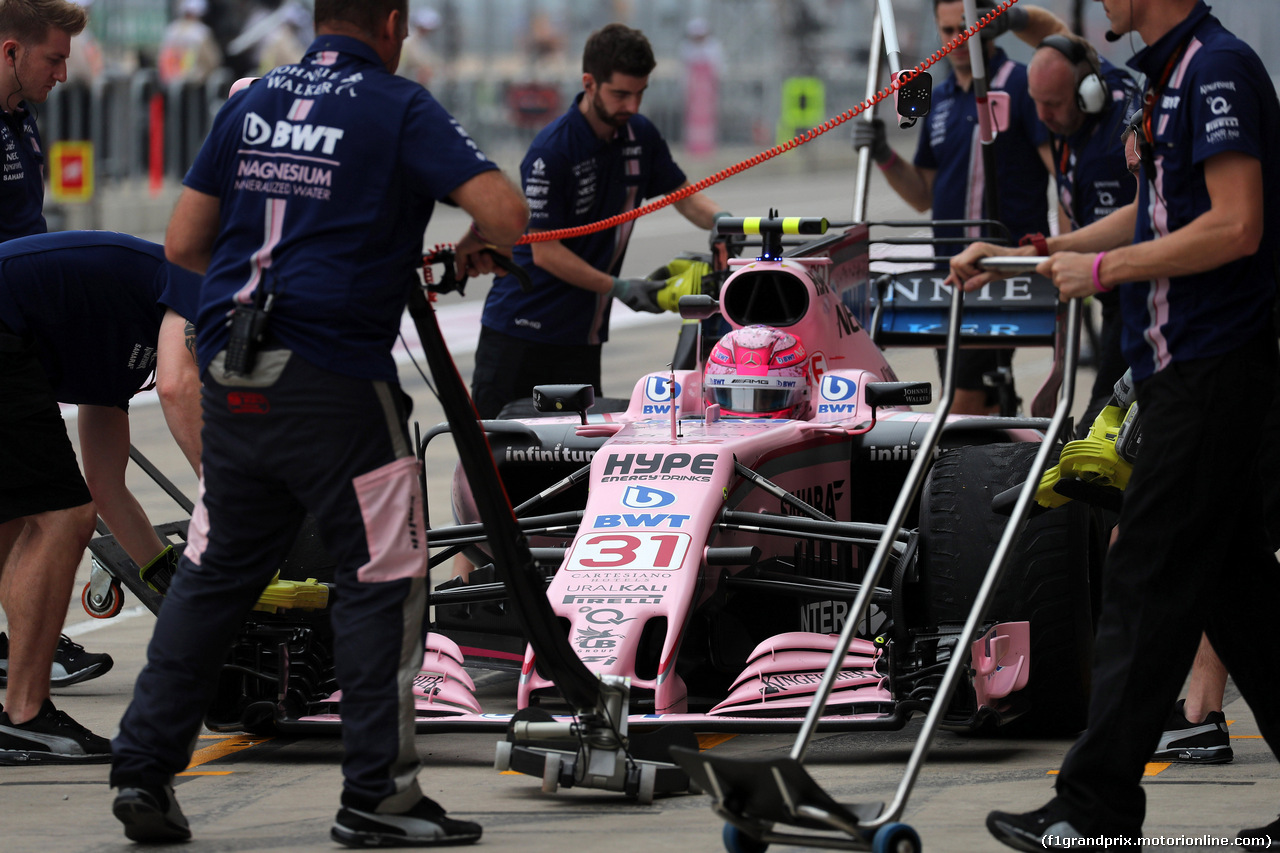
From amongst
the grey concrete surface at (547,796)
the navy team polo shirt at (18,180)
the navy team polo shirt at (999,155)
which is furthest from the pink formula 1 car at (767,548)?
the navy team polo shirt at (999,155)

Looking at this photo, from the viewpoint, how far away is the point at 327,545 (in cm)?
432

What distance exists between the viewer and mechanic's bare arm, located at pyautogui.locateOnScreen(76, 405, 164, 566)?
607cm

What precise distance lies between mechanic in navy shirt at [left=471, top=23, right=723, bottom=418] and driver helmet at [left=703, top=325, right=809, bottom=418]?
3.96ft

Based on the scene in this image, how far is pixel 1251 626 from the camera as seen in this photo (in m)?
4.08

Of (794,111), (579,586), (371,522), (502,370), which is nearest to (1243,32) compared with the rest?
(502,370)

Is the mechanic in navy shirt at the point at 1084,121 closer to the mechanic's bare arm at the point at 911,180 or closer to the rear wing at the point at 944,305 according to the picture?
the rear wing at the point at 944,305

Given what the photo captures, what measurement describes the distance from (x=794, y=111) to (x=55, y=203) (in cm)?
1477

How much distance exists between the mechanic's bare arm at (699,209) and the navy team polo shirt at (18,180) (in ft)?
9.38

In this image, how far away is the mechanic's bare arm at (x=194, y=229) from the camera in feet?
14.6

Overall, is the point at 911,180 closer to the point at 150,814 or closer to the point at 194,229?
the point at 194,229

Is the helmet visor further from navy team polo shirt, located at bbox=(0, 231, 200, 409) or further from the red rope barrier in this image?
navy team polo shirt, located at bbox=(0, 231, 200, 409)

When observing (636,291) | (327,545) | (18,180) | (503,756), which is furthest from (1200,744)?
(18,180)

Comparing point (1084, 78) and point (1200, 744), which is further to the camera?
point (1084, 78)

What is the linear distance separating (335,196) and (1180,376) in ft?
6.26
